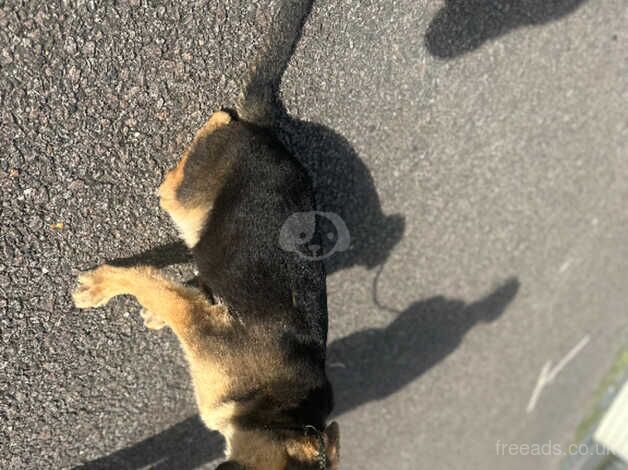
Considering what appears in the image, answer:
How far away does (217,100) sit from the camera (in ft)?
10.8

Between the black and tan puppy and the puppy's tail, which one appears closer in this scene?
the black and tan puppy

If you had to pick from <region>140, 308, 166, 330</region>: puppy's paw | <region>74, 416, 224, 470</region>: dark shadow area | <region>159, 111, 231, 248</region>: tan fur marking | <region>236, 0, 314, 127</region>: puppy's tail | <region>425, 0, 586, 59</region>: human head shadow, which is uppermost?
<region>425, 0, 586, 59</region>: human head shadow

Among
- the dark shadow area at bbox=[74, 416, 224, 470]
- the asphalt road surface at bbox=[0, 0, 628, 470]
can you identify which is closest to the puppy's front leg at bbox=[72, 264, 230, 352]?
the asphalt road surface at bbox=[0, 0, 628, 470]

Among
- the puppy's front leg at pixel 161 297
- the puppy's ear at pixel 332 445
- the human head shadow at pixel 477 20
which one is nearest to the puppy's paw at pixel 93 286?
the puppy's front leg at pixel 161 297

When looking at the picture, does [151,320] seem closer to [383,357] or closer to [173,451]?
[173,451]

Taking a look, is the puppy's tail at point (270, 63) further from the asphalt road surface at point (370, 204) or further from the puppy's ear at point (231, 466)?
the puppy's ear at point (231, 466)

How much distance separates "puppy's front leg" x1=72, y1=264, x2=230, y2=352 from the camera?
305cm

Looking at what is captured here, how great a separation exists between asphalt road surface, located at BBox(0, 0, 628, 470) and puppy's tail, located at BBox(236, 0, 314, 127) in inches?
2.9

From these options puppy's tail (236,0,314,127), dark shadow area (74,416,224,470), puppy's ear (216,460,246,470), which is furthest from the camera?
dark shadow area (74,416,224,470)

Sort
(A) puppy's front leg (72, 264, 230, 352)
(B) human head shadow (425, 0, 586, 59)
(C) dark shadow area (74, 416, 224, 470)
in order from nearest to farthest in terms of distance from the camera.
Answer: (A) puppy's front leg (72, 264, 230, 352) → (C) dark shadow area (74, 416, 224, 470) → (B) human head shadow (425, 0, 586, 59)

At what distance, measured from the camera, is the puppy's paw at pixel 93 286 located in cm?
317

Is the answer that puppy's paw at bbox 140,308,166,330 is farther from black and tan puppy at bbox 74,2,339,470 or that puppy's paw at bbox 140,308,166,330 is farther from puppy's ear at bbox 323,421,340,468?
puppy's ear at bbox 323,421,340,468

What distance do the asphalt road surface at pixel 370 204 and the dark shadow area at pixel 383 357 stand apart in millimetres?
21

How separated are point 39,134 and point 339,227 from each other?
2.18 m
